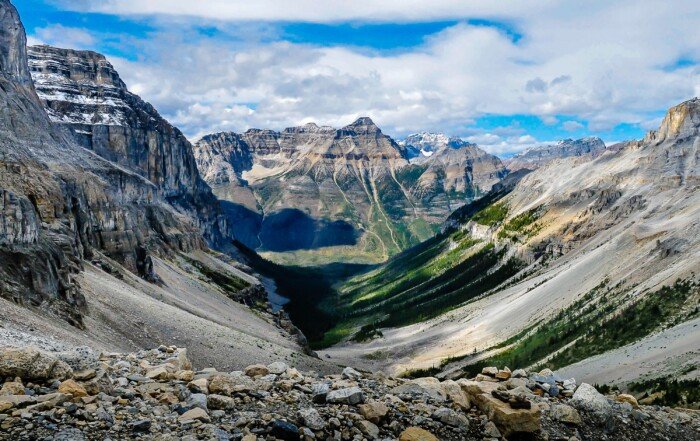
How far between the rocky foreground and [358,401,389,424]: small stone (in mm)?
38

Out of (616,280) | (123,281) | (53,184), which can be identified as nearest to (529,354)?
(616,280)

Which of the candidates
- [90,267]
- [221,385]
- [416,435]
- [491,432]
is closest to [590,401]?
[491,432]

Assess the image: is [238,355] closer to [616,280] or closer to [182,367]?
[182,367]

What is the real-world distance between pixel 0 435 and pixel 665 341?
5955 centimetres

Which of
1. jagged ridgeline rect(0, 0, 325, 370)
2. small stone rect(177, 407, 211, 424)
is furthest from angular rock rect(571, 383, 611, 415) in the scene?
jagged ridgeline rect(0, 0, 325, 370)

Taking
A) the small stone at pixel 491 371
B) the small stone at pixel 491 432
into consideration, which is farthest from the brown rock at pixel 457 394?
the small stone at pixel 491 371

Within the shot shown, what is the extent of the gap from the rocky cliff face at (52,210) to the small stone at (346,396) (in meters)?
32.0

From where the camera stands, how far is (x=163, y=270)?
11188 centimetres

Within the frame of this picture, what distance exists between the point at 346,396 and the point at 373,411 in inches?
46.9

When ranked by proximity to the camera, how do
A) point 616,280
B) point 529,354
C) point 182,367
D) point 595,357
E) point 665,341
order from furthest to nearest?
point 616,280, point 529,354, point 595,357, point 665,341, point 182,367

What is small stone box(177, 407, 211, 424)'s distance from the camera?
15781 millimetres

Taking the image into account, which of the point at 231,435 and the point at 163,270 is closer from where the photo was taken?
the point at 231,435

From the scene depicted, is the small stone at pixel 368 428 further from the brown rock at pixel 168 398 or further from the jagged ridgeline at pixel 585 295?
the jagged ridgeline at pixel 585 295

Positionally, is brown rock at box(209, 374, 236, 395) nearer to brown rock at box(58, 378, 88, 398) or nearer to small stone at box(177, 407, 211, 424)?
small stone at box(177, 407, 211, 424)
